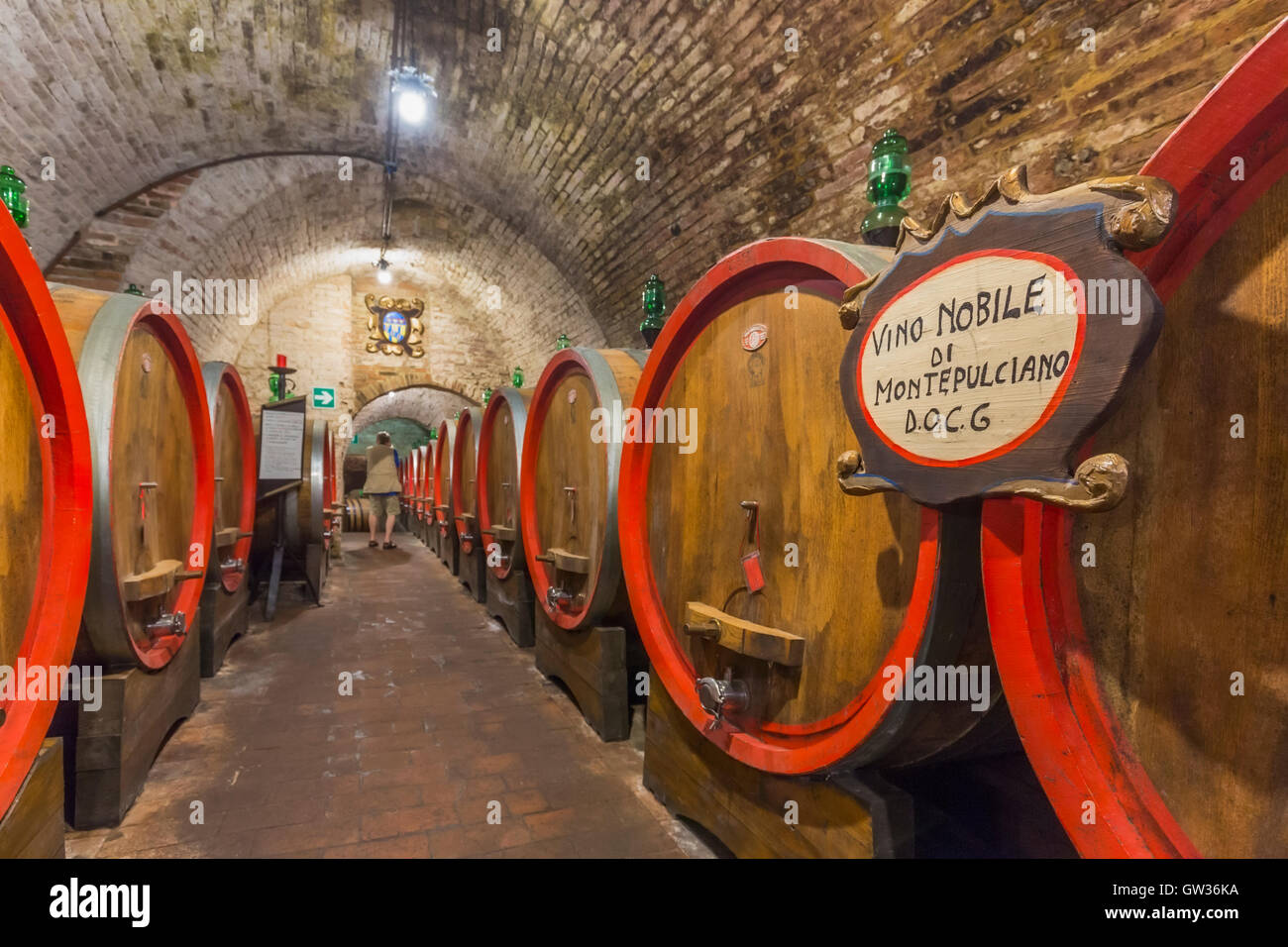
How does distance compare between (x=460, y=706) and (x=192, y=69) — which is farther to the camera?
(x=192, y=69)

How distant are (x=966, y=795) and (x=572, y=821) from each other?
4.09 feet

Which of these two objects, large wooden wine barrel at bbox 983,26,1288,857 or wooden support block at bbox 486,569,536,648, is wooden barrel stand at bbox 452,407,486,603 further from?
large wooden wine barrel at bbox 983,26,1288,857

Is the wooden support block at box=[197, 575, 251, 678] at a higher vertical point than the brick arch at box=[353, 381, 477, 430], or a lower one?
lower

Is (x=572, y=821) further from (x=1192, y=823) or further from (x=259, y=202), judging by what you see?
(x=259, y=202)

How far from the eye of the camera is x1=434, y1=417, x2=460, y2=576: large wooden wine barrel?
711 centimetres

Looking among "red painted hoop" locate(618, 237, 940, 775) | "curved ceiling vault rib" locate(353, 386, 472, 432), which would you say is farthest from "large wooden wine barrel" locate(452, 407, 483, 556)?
"curved ceiling vault rib" locate(353, 386, 472, 432)

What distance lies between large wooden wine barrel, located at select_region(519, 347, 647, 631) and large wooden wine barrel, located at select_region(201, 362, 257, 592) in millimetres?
1712

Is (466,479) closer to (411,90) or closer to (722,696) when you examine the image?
(411,90)

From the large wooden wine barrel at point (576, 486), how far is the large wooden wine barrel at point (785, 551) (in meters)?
0.53

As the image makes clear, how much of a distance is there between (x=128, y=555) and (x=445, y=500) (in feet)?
19.8

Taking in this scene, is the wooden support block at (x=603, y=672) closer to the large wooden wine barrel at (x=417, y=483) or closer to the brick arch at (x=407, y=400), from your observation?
the large wooden wine barrel at (x=417, y=483)

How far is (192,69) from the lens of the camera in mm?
5164

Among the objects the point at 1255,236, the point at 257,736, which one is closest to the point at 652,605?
the point at 1255,236

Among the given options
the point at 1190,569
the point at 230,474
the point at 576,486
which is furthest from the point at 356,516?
the point at 1190,569
